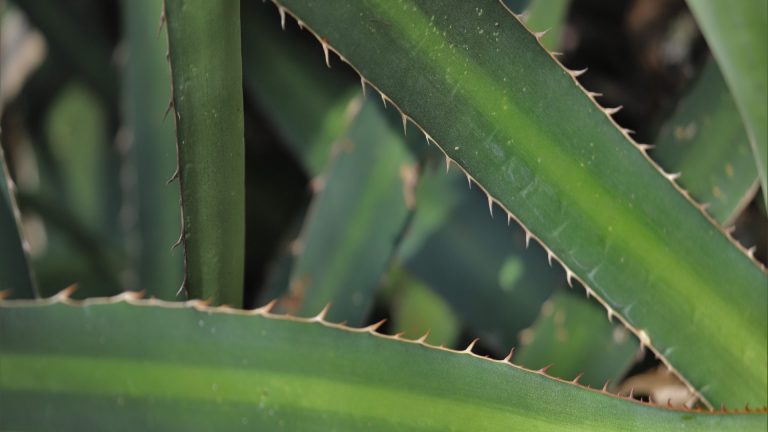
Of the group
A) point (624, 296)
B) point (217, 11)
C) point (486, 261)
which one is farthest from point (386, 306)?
point (217, 11)

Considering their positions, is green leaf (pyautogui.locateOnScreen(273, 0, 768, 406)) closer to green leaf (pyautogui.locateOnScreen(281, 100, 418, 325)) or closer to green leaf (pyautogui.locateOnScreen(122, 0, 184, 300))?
green leaf (pyautogui.locateOnScreen(281, 100, 418, 325))

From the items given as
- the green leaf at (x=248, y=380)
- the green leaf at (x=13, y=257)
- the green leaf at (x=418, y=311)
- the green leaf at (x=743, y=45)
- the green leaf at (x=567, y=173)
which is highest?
the green leaf at (x=743, y=45)

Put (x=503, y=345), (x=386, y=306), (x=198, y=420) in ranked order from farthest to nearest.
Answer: (x=386, y=306) < (x=503, y=345) < (x=198, y=420)

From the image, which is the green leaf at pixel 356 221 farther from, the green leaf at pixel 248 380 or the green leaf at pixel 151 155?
the green leaf at pixel 248 380

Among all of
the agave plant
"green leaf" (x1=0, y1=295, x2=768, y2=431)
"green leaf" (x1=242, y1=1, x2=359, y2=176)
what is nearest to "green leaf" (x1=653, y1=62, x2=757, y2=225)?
the agave plant

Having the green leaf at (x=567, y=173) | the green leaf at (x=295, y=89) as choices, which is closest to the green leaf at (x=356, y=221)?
the green leaf at (x=295, y=89)

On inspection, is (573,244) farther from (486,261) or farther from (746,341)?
(486,261)
